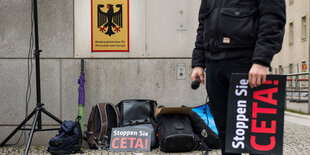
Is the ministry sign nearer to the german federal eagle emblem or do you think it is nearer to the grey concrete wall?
the german federal eagle emblem

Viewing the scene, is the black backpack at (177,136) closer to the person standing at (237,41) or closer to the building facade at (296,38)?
the person standing at (237,41)

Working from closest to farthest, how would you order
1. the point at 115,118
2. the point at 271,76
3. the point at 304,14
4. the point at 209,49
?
the point at 271,76, the point at 209,49, the point at 115,118, the point at 304,14

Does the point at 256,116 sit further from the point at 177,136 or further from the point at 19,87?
the point at 19,87

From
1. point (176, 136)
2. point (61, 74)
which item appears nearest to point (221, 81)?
point (176, 136)

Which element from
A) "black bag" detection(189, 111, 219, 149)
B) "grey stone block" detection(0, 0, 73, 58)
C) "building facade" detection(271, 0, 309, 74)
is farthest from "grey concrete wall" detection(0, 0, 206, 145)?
"building facade" detection(271, 0, 309, 74)

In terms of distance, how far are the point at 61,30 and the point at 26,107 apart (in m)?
1.12

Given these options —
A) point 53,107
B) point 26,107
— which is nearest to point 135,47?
point 53,107

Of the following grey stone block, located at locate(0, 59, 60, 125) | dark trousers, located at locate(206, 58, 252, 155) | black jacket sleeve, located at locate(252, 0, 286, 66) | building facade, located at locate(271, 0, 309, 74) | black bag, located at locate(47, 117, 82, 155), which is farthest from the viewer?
building facade, located at locate(271, 0, 309, 74)

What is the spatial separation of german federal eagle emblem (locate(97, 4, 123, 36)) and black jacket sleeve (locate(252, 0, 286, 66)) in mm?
2912

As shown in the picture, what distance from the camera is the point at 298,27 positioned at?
1909 centimetres

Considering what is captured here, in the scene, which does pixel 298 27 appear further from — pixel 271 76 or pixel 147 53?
pixel 271 76

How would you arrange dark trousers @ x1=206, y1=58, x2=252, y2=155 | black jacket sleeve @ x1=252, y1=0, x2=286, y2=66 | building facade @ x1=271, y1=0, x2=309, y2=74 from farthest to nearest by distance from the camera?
building facade @ x1=271, y1=0, x2=309, y2=74, dark trousers @ x1=206, y1=58, x2=252, y2=155, black jacket sleeve @ x1=252, y1=0, x2=286, y2=66

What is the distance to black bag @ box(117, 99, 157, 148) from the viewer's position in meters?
4.04

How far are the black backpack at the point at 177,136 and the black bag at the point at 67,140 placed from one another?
3.18ft
